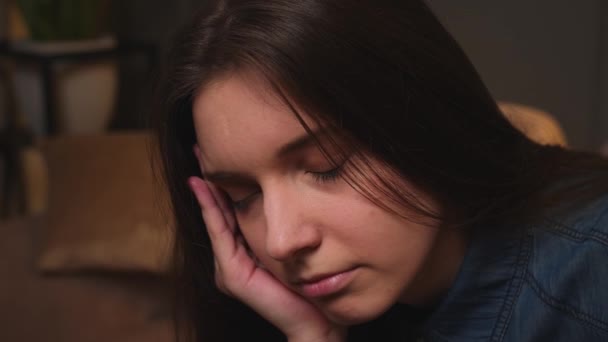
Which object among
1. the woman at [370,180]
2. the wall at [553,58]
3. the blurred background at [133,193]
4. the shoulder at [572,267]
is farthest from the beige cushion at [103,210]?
the shoulder at [572,267]

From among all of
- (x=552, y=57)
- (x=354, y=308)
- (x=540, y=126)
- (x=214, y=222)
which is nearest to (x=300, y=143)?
(x=354, y=308)

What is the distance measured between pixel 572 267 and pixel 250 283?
17.0 inches

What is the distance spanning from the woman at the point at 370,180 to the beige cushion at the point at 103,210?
64 cm

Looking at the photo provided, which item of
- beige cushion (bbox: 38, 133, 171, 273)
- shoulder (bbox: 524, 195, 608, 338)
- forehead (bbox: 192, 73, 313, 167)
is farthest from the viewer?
beige cushion (bbox: 38, 133, 171, 273)

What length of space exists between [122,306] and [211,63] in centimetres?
94

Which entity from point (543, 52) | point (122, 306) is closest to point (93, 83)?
point (122, 306)

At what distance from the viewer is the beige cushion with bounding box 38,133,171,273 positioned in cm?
171

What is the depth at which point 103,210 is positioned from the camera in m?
1.78

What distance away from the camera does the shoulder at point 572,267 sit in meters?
0.95

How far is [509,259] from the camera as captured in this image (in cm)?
102

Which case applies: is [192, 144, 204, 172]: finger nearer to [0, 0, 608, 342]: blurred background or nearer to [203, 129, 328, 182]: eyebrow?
[203, 129, 328, 182]: eyebrow

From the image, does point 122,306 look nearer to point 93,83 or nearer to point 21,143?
point 93,83

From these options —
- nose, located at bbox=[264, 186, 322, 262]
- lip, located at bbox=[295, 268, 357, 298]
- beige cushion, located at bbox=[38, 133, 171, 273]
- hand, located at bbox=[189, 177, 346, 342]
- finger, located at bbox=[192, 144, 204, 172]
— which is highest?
nose, located at bbox=[264, 186, 322, 262]

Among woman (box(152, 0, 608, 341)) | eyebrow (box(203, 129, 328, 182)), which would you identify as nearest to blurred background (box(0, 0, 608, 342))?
woman (box(152, 0, 608, 341))
